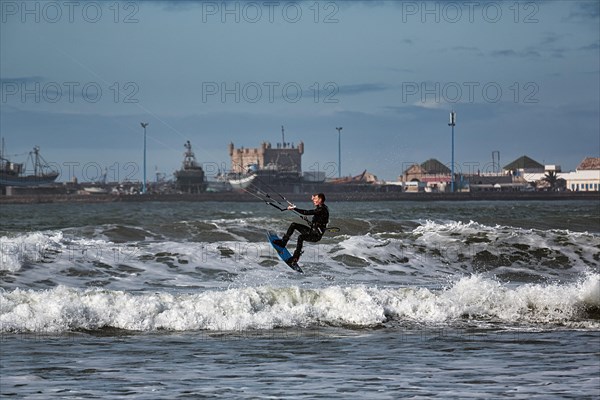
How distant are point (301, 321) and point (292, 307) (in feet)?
2.98

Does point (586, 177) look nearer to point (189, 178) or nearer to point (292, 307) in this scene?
point (189, 178)

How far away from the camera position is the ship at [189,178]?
576 ft

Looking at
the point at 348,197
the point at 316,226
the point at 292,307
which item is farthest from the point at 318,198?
the point at 348,197

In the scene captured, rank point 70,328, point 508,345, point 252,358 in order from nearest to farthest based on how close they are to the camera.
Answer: point 252,358
point 508,345
point 70,328

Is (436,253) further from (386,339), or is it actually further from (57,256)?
(386,339)

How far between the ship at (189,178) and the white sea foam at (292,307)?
155015 mm

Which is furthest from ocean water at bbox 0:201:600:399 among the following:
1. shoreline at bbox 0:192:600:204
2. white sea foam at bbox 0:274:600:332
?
shoreline at bbox 0:192:600:204

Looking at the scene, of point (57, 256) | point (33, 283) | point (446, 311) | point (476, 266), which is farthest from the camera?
point (476, 266)

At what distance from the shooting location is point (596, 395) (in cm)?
1188

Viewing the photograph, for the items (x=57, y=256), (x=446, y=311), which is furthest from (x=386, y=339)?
(x=57, y=256)

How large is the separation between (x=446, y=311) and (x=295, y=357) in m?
5.82

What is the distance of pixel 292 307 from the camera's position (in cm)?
1964

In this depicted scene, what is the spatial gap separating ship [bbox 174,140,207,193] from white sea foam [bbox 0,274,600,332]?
15502cm

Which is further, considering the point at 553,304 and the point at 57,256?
the point at 57,256
